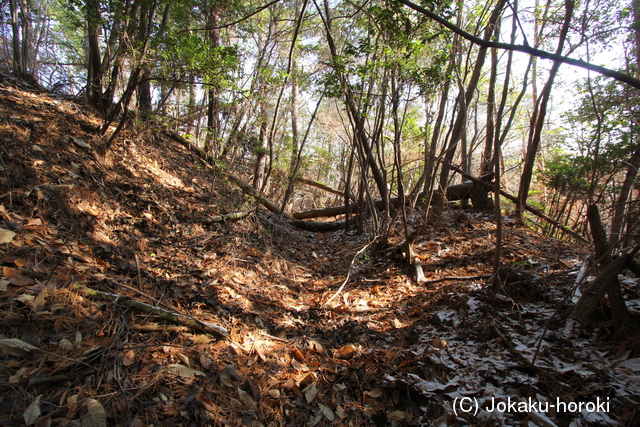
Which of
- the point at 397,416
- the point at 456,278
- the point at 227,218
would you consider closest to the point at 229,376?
the point at 397,416

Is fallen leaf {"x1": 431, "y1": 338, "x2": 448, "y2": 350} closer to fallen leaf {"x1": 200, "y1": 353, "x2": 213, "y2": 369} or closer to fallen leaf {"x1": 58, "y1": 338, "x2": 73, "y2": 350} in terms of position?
fallen leaf {"x1": 200, "y1": 353, "x2": 213, "y2": 369}

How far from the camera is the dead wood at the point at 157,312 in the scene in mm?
2072

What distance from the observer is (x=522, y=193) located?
5160mm

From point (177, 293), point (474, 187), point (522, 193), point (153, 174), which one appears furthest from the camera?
point (474, 187)

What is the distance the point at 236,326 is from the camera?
2.49m

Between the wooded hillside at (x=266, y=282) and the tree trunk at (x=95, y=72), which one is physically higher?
the tree trunk at (x=95, y=72)

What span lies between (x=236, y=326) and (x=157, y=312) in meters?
0.63

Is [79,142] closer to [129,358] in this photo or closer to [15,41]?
[129,358]

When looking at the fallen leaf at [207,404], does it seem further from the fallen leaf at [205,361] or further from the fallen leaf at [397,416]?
the fallen leaf at [397,416]

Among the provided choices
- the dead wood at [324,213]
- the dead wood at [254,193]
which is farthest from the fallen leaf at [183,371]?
the dead wood at [324,213]

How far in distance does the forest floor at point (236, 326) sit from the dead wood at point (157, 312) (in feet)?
0.06

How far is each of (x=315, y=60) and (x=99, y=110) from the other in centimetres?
863

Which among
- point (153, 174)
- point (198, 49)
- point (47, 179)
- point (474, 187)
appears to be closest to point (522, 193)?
point (474, 187)

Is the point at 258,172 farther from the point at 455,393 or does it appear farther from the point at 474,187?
the point at 455,393
